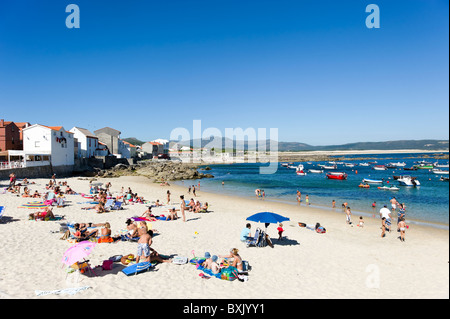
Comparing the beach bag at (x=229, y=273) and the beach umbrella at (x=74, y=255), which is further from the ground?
the beach umbrella at (x=74, y=255)

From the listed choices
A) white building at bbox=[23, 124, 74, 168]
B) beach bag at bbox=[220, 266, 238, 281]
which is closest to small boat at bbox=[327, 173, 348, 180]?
white building at bbox=[23, 124, 74, 168]

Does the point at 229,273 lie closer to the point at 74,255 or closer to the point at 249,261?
the point at 249,261

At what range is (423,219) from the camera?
19703mm

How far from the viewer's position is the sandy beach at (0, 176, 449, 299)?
696 cm

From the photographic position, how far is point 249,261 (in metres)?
10.4

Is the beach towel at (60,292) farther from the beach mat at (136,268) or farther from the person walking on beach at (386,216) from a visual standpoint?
the person walking on beach at (386,216)

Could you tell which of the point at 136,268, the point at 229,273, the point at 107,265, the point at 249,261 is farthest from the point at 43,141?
the point at 229,273

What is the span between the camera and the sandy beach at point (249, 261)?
696 centimetres

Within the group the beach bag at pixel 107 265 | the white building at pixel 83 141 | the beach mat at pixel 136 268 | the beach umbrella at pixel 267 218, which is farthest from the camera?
the white building at pixel 83 141

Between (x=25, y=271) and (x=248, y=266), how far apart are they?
23.1 ft

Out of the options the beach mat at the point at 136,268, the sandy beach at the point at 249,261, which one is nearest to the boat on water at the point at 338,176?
the sandy beach at the point at 249,261

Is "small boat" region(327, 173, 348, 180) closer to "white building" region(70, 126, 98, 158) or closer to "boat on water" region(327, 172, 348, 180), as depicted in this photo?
"boat on water" region(327, 172, 348, 180)
